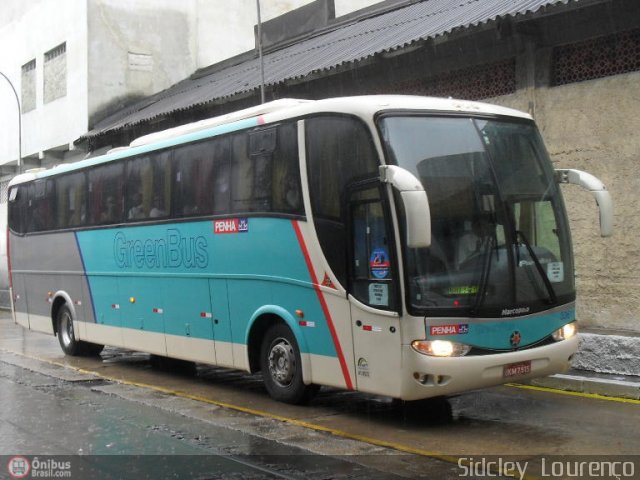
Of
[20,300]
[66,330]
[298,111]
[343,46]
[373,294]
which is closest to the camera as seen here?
[373,294]

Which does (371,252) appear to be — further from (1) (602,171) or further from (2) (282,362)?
(1) (602,171)

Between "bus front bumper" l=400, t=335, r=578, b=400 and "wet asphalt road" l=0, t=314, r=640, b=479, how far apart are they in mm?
461

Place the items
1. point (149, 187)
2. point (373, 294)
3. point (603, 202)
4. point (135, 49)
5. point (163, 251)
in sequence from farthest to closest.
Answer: point (135, 49) → point (149, 187) → point (163, 251) → point (603, 202) → point (373, 294)

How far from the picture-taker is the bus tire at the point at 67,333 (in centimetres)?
1355

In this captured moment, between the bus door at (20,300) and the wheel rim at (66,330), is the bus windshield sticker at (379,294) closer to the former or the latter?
the wheel rim at (66,330)

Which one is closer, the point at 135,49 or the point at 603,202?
the point at 603,202

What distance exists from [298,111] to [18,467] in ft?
14.6

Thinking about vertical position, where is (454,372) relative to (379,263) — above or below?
below

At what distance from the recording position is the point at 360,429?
7504 millimetres

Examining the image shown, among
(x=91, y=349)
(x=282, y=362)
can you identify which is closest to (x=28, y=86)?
(x=91, y=349)

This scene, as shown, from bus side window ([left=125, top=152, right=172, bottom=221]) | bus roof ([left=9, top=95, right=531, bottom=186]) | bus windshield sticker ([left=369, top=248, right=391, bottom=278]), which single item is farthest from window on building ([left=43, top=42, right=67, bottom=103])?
bus windshield sticker ([left=369, top=248, right=391, bottom=278])

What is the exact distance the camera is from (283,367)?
8.66 m

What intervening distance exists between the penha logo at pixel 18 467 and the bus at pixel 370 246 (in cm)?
297

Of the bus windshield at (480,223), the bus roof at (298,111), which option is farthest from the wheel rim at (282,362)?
the bus roof at (298,111)
